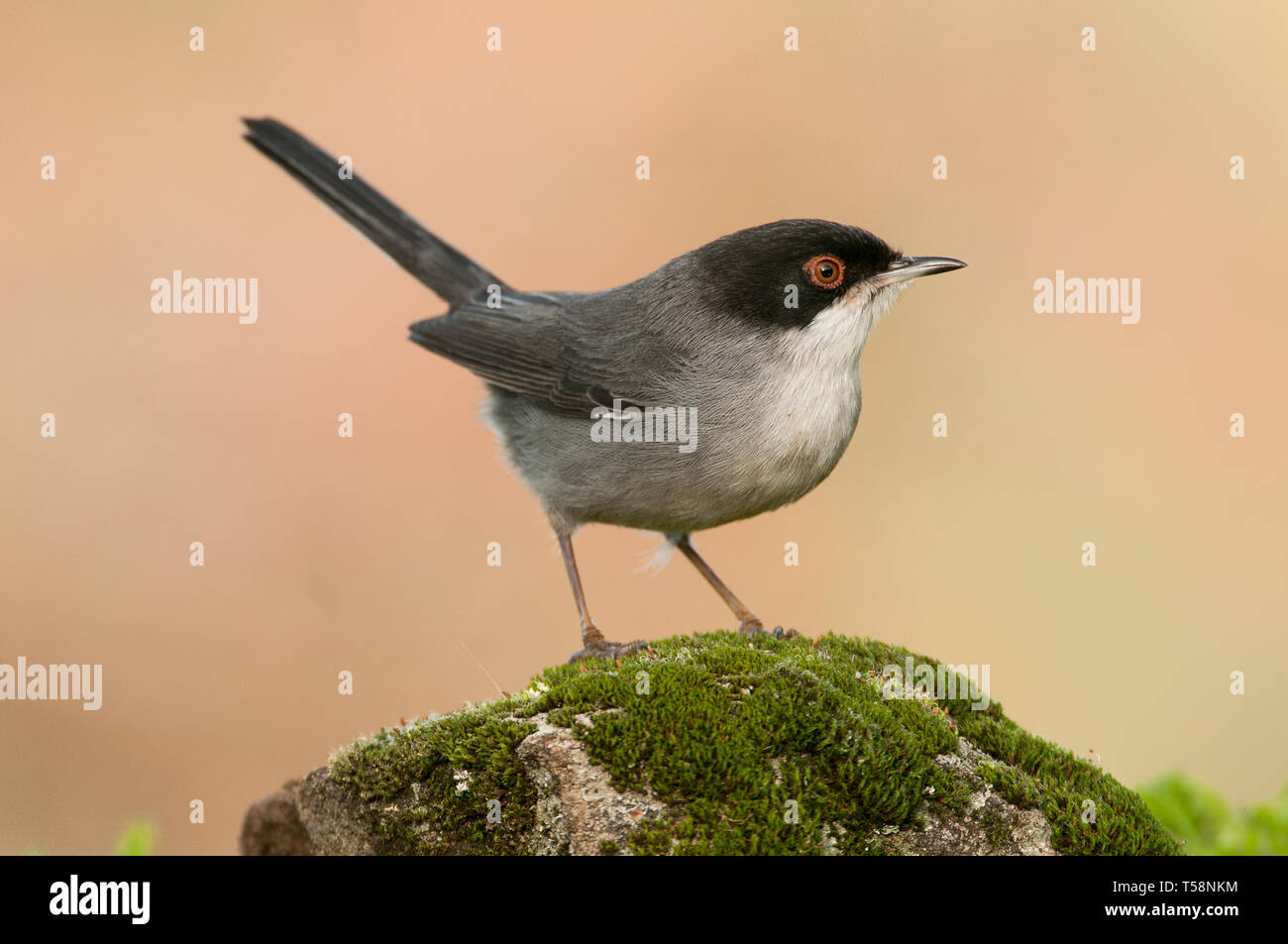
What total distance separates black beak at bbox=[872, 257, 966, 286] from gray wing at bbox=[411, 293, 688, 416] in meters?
1.03

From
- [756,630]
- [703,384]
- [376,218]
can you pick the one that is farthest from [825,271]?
[376,218]

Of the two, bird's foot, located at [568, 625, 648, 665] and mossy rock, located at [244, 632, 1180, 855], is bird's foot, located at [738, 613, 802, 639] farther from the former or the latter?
mossy rock, located at [244, 632, 1180, 855]

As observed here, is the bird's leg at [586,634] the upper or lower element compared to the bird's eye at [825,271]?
lower

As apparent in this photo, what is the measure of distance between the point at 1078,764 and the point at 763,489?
1.77 metres

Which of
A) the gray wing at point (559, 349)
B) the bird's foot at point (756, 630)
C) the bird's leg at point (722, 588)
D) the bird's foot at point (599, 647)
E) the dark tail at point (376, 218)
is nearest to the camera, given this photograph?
the bird's foot at point (599, 647)

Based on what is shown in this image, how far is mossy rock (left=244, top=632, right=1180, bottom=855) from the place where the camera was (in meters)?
3.81

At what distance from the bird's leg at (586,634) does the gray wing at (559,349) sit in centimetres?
75

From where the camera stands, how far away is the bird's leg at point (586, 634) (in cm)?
527

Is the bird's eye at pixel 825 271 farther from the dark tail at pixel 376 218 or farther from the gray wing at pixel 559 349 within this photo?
the dark tail at pixel 376 218

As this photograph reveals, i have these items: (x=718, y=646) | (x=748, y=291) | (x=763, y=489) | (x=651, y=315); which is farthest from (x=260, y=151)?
(x=718, y=646)

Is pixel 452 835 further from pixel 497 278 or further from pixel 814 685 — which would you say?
pixel 497 278

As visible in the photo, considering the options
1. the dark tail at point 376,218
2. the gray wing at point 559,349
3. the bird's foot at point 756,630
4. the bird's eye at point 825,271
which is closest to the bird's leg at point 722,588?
the bird's foot at point 756,630

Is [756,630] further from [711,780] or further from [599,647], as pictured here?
[711,780]

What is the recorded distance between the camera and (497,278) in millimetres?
6898
